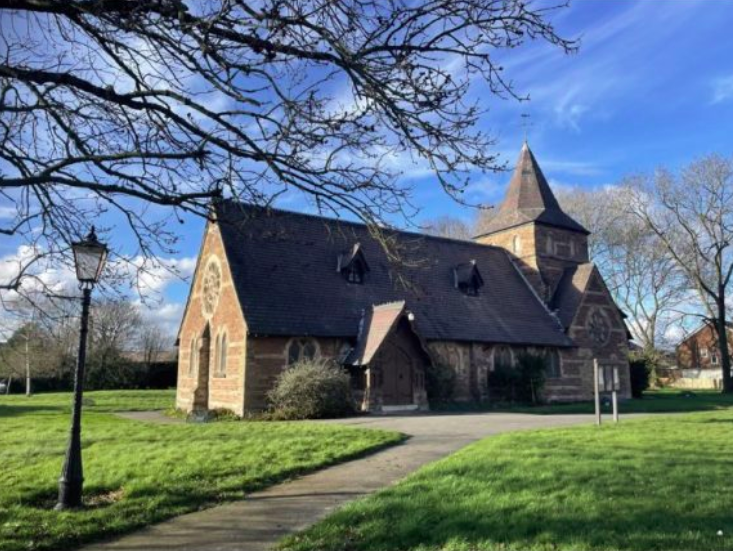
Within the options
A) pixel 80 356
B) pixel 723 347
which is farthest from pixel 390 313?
pixel 723 347

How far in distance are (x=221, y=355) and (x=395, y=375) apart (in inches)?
279

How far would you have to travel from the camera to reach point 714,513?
697 cm

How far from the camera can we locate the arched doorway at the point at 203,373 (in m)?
26.5

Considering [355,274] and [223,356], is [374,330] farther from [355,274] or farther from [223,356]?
[223,356]

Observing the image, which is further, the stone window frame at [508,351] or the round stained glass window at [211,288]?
Result: the stone window frame at [508,351]

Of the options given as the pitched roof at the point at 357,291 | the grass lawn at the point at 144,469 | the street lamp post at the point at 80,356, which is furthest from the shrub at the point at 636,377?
the street lamp post at the point at 80,356

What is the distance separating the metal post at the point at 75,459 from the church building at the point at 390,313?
12428 millimetres

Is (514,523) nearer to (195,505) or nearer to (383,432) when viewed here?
(195,505)

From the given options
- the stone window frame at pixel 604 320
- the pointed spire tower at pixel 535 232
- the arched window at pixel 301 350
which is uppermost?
the pointed spire tower at pixel 535 232

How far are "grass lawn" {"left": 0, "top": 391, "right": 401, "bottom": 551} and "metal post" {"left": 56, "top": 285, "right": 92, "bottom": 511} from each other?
0.25 metres

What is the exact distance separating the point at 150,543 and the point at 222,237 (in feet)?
64.9

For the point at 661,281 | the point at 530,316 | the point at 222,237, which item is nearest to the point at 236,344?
the point at 222,237

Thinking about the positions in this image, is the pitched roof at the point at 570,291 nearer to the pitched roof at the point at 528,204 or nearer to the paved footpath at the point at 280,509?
the pitched roof at the point at 528,204

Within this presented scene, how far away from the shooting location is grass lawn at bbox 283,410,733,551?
20.4 ft
